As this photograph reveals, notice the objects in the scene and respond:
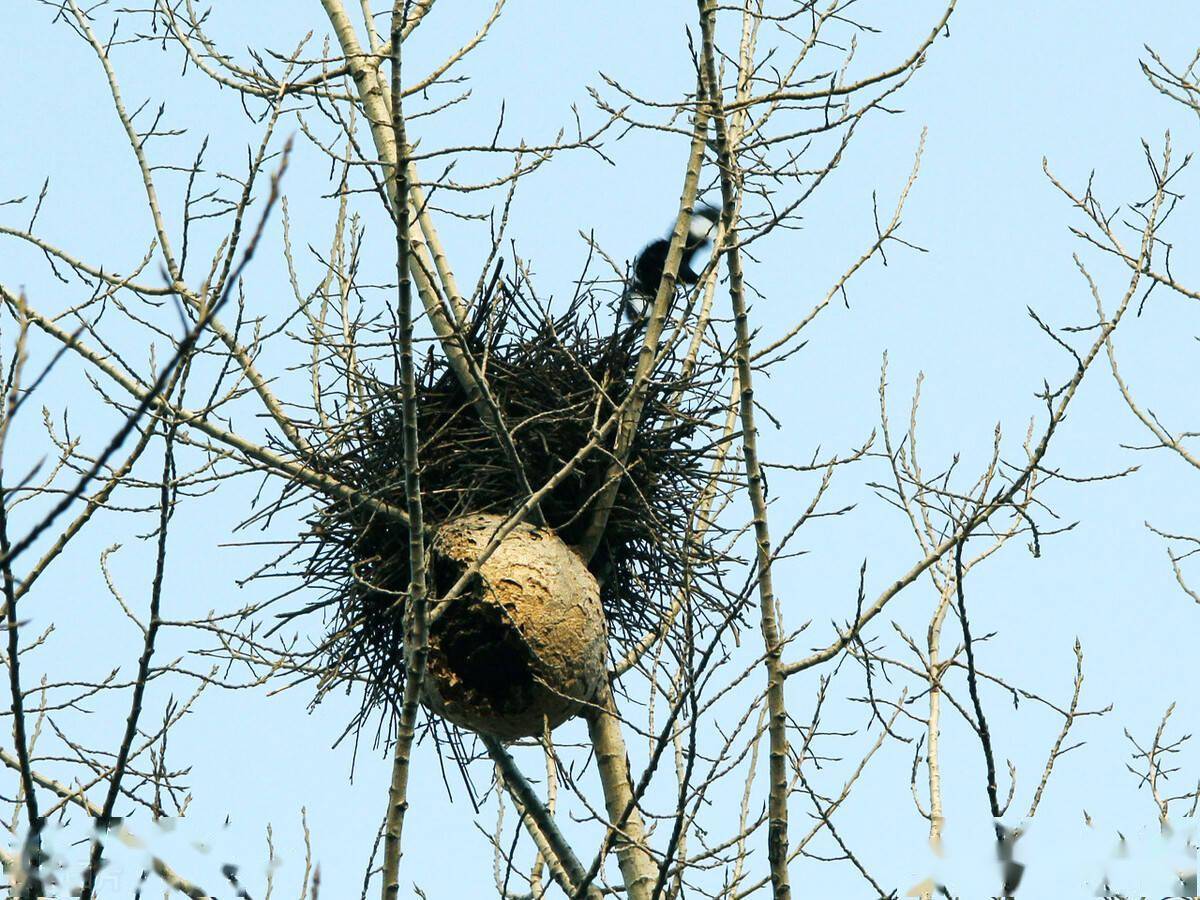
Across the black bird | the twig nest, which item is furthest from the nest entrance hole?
the black bird

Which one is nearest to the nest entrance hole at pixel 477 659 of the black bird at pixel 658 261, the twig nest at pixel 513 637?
the twig nest at pixel 513 637

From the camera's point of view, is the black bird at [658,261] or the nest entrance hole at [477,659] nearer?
the nest entrance hole at [477,659]

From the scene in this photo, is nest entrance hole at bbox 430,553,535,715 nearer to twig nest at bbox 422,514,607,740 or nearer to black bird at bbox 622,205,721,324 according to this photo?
twig nest at bbox 422,514,607,740

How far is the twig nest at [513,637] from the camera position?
14.0 feet

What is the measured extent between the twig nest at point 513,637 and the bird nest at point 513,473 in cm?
17

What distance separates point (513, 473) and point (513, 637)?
20.1 inches

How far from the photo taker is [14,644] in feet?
9.54

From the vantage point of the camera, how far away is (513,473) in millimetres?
4527

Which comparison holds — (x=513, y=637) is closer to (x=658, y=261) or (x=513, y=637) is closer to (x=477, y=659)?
(x=477, y=659)

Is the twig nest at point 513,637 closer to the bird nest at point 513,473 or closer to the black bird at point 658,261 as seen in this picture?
the bird nest at point 513,473

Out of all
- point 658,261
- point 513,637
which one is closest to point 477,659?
point 513,637

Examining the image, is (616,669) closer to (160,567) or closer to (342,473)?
(342,473)

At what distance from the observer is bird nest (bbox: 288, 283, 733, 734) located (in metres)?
4.63

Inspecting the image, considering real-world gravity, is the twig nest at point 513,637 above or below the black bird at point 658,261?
below
